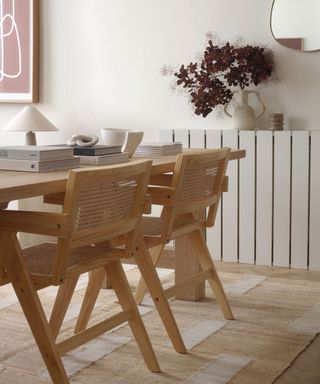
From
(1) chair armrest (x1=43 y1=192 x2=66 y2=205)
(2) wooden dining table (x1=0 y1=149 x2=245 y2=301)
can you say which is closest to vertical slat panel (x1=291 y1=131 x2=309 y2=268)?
(2) wooden dining table (x1=0 y1=149 x2=245 y2=301)

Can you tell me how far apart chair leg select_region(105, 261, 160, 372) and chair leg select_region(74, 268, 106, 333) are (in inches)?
13.1

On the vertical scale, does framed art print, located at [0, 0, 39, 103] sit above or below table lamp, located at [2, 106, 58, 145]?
above

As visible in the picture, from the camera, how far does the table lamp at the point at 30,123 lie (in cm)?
502

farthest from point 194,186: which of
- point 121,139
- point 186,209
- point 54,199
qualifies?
point 54,199

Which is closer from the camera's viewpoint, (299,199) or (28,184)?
(28,184)

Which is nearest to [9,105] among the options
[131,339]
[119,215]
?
[131,339]

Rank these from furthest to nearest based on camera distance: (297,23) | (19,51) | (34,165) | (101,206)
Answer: (19,51) < (297,23) < (34,165) < (101,206)

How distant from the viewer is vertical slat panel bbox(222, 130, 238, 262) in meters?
4.69

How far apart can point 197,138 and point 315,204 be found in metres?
0.84

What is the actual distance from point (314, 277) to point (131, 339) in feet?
5.21

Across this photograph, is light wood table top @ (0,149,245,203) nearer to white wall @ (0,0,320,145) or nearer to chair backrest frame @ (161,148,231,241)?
chair backrest frame @ (161,148,231,241)

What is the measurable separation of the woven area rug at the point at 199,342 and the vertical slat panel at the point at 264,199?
21.0 inches

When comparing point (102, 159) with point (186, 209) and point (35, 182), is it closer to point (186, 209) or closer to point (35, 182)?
point (186, 209)

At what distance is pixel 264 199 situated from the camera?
15.3 ft
